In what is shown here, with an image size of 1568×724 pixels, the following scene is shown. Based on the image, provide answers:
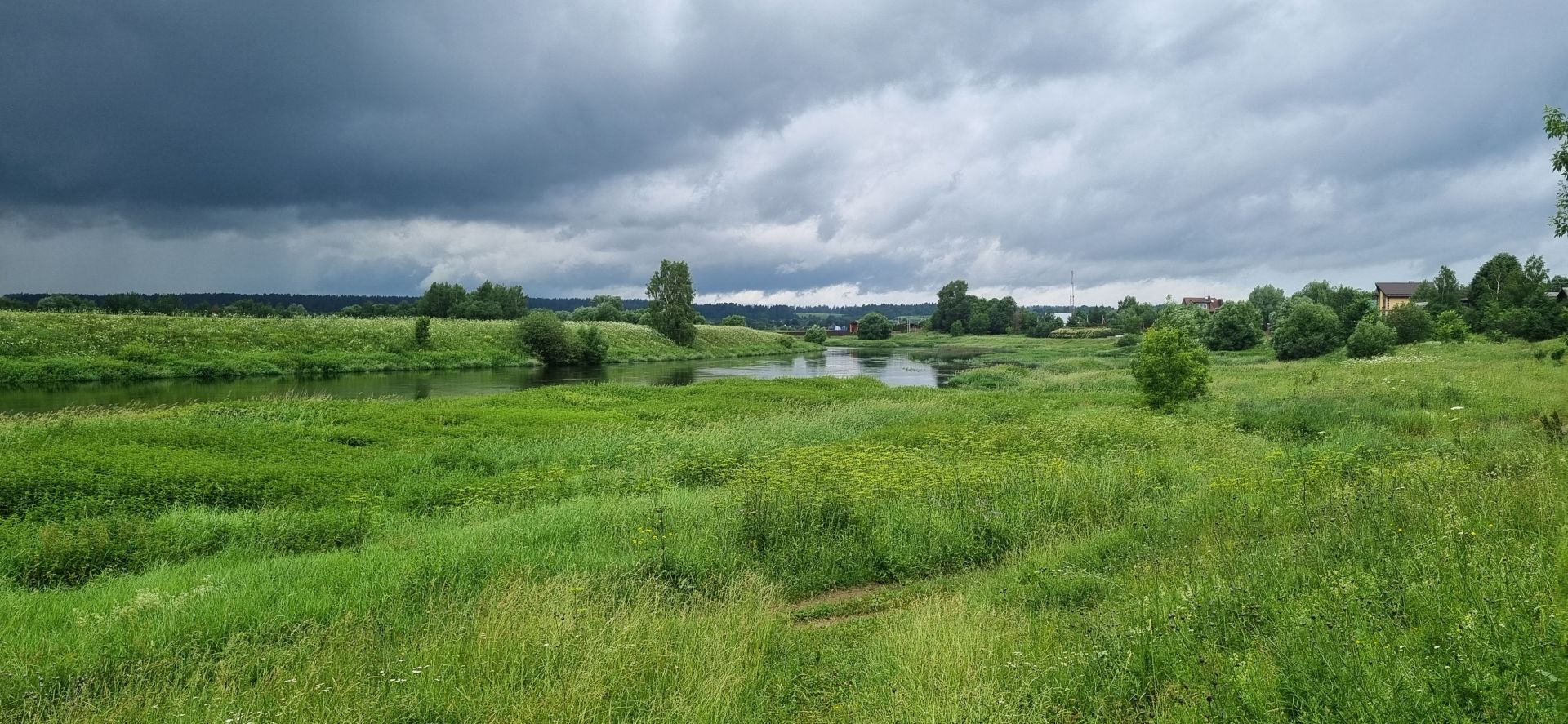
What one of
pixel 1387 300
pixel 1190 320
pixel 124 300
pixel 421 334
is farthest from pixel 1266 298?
pixel 124 300

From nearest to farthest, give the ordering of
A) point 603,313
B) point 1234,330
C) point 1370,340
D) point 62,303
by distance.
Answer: point 1370,340 → point 1234,330 → point 62,303 → point 603,313

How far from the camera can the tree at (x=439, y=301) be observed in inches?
5143

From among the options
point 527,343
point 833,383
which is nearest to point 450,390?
point 833,383

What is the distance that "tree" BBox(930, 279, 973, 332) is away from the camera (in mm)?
179250

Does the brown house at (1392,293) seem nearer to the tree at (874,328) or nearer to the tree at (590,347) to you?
the tree at (874,328)

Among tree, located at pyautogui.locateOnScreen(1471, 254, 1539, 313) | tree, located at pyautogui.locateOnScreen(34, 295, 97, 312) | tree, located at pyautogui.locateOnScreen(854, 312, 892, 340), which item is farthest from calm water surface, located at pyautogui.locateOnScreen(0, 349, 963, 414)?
tree, located at pyautogui.locateOnScreen(854, 312, 892, 340)

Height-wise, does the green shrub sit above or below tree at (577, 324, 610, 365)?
above

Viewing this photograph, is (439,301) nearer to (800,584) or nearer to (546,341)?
(546,341)

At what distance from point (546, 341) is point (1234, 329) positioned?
80580 mm

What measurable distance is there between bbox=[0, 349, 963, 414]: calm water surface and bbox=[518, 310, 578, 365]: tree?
3.19 m

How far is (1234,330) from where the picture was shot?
85312 millimetres

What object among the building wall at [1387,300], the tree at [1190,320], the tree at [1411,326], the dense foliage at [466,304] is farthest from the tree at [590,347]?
the building wall at [1387,300]

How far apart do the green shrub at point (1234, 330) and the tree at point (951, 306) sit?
88498 millimetres

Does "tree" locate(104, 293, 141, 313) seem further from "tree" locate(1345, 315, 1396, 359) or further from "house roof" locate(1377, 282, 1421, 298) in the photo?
"house roof" locate(1377, 282, 1421, 298)
